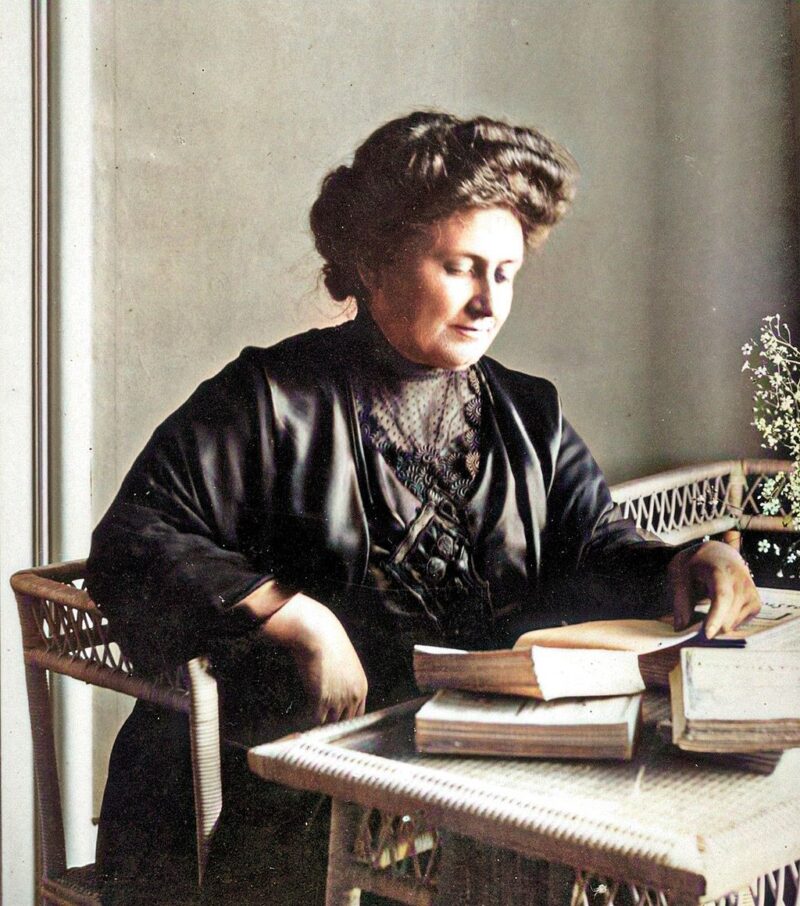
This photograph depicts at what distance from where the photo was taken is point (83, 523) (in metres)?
1.45

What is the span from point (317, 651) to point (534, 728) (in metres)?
0.32

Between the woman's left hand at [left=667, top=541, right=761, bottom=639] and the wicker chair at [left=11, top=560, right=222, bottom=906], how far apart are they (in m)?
0.57

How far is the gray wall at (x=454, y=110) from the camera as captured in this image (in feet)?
4.29

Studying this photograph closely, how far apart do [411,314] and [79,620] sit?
57 centimetres

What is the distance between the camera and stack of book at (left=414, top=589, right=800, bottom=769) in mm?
980

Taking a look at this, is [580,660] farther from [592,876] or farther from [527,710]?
[592,876]

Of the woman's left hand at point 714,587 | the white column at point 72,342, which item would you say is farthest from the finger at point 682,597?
the white column at point 72,342

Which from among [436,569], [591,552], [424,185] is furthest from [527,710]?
[424,185]

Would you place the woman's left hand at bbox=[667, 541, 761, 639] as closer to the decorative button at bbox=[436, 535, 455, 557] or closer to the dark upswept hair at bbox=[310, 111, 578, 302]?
the decorative button at bbox=[436, 535, 455, 557]

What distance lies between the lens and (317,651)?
123cm

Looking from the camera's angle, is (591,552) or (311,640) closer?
(311,640)

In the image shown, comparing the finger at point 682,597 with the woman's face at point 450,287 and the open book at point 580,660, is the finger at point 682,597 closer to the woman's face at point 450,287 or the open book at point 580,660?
the open book at point 580,660

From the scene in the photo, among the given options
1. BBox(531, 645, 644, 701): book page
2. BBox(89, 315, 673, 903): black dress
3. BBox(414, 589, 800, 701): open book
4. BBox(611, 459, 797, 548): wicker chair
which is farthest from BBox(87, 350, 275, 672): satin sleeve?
BBox(611, 459, 797, 548): wicker chair

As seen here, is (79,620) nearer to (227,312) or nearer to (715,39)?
(227,312)
